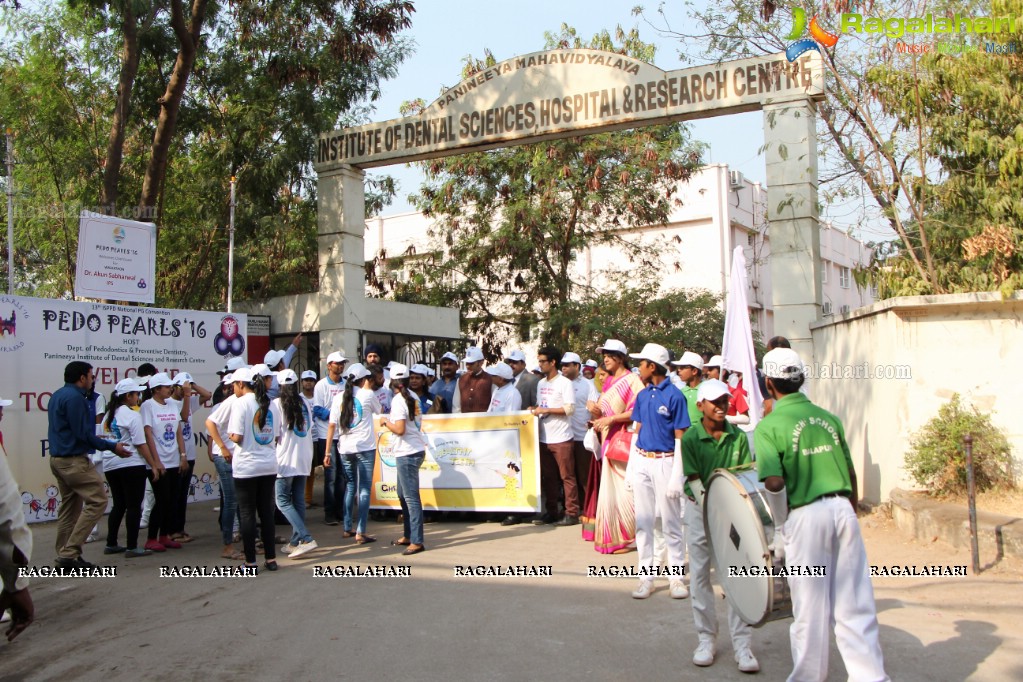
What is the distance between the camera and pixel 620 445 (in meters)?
8.23

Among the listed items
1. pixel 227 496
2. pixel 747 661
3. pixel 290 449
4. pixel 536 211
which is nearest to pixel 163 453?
pixel 227 496

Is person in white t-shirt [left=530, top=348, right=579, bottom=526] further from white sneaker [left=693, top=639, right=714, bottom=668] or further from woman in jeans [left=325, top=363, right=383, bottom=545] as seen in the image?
white sneaker [left=693, top=639, right=714, bottom=668]

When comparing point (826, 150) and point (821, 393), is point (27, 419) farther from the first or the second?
point (826, 150)

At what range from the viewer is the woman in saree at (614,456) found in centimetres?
820

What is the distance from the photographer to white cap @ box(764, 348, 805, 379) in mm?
4816

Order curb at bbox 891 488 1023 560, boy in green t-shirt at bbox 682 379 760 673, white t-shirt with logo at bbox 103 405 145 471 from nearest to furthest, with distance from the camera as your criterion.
Result: boy in green t-shirt at bbox 682 379 760 673 → curb at bbox 891 488 1023 560 → white t-shirt with logo at bbox 103 405 145 471

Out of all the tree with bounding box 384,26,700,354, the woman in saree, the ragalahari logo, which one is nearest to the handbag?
the woman in saree

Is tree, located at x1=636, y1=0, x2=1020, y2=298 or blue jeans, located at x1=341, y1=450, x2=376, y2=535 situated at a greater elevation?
tree, located at x1=636, y1=0, x2=1020, y2=298

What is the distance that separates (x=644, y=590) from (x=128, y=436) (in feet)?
18.1

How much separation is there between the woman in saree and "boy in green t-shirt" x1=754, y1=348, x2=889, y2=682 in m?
3.25

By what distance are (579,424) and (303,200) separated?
35.3 ft

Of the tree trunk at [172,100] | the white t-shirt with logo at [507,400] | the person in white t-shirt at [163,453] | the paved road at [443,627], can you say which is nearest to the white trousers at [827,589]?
the paved road at [443,627]

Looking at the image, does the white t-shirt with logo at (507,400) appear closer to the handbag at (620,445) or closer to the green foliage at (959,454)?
the handbag at (620,445)

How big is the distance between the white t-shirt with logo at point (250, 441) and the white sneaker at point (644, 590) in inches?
140
